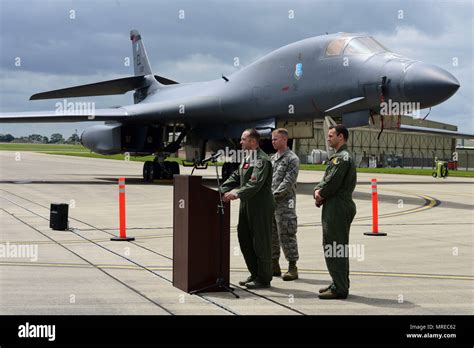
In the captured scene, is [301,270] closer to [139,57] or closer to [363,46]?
[363,46]

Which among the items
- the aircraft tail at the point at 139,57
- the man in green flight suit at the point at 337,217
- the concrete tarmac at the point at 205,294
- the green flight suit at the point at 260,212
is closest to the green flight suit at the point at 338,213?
the man in green flight suit at the point at 337,217

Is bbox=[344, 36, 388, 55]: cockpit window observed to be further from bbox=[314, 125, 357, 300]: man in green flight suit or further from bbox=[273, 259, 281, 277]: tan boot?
bbox=[314, 125, 357, 300]: man in green flight suit

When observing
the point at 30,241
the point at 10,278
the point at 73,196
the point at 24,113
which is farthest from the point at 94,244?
the point at 24,113

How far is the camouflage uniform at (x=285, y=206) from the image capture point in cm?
710

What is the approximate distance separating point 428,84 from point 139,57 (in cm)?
2209

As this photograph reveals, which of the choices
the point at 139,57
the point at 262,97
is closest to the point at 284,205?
the point at 262,97

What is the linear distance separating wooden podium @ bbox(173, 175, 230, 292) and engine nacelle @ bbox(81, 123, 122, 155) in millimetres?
20148

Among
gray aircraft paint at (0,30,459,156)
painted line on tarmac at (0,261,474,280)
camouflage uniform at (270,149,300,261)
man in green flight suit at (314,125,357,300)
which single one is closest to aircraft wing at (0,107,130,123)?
gray aircraft paint at (0,30,459,156)

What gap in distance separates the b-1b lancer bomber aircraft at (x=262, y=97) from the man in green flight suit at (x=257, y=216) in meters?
9.59

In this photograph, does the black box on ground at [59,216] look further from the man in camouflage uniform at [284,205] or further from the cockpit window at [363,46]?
the cockpit window at [363,46]

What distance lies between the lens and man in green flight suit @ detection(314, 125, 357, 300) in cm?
614

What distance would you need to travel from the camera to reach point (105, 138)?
26.6 metres
